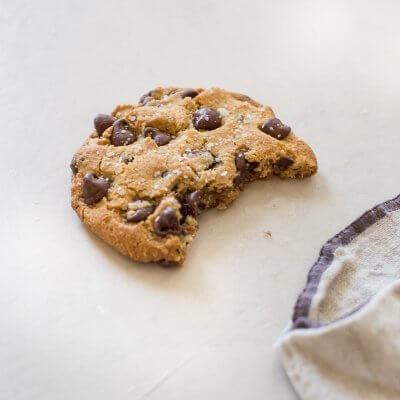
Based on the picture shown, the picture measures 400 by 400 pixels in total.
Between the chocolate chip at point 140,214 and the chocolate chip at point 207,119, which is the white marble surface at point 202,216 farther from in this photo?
the chocolate chip at point 207,119

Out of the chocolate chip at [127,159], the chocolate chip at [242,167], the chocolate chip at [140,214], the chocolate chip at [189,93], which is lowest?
the chocolate chip at [140,214]

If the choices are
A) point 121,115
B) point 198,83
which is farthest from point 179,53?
point 121,115

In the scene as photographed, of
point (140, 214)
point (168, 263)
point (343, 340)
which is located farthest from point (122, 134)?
point (343, 340)

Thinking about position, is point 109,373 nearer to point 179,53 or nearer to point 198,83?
point 198,83

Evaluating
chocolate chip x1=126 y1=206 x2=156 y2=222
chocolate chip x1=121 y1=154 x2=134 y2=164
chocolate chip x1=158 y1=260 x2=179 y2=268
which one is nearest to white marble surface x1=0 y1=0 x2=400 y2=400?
chocolate chip x1=158 y1=260 x2=179 y2=268

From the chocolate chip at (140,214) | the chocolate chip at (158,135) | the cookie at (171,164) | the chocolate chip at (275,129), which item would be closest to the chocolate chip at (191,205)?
the cookie at (171,164)

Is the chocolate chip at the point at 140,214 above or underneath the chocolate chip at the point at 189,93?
underneath

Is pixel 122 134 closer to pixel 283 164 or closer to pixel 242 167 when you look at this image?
pixel 242 167

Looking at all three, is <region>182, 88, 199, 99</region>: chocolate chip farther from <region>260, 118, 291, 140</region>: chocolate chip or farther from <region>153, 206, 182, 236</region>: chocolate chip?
<region>153, 206, 182, 236</region>: chocolate chip
